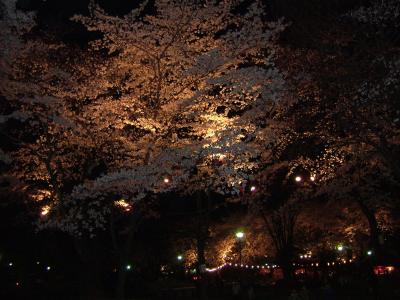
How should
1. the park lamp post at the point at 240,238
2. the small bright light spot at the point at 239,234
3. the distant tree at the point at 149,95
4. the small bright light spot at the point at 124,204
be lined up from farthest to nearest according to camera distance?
the park lamp post at the point at 240,238
the small bright light spot at the point at 239,234
the small bright light spot at the point at 124,204
the distant tree at the point at 149,95

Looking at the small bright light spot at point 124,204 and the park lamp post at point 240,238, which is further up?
the park lamp post at point 240,238

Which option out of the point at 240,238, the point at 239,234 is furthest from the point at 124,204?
the point at 240,238

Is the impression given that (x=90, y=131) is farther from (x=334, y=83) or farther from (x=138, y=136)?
(x=334, y=83)

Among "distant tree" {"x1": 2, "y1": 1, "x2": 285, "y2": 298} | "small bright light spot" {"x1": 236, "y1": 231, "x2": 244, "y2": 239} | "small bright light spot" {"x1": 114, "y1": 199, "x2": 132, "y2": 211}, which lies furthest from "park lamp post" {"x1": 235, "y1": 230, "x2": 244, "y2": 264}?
"distant tree" {"x1": 2, "y1": 1, "x2": 285, "y2": 298}

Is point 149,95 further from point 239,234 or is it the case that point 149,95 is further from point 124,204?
point 239,234

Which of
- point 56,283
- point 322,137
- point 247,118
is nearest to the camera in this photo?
point 247,118

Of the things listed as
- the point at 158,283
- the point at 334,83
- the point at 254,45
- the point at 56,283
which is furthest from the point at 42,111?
the point at 158,283

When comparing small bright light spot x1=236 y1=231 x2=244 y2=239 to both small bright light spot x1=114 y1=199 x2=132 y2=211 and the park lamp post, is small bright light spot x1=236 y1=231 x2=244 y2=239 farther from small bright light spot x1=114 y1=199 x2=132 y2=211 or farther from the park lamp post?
small bright light spot x1=114 y1=199 x2=132 y2=211

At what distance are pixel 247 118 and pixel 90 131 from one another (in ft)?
13.9

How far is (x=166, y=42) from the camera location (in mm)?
10844

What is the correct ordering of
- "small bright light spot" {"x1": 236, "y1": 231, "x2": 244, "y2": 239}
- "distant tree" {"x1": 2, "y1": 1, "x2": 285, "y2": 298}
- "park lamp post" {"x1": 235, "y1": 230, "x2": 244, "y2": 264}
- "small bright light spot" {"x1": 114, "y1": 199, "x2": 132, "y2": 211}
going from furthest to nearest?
"park lamp post" {"x1": 235, "y1": 230, "x2": 244, "y2": 264}
"small bright light spot" {"x1": 236, "y1": 231, "x2": 244, "y2": 239}
"small bright light spot" {"x1": 114, "y1": 199, "x2": 132, "y2": 211}
"distant tree" {"x1": 2, "y1": 1, "x2": 285, "y2": 298}

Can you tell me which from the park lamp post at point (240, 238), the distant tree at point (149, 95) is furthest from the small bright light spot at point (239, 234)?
the distant tree at point (149, 95)

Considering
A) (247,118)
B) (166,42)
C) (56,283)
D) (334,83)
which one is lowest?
(56,283)

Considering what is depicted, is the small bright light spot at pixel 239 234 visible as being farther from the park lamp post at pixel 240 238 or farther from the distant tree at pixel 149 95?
the distant tree at pixel 149 95
